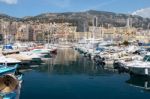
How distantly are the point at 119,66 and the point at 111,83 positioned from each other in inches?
414

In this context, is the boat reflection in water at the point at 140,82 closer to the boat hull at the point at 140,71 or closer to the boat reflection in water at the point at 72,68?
the boat hull at the point at 140,71

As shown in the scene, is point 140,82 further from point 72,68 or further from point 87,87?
point 72,68

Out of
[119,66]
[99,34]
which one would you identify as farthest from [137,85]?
[99,34]

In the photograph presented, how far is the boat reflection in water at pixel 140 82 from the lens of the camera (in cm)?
3072

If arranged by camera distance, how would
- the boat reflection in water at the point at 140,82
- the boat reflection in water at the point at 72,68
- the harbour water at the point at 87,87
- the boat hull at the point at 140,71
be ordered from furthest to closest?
the boat reflection in water at the point at 72,68
the boat hull at the point at 140,71
the boat reflection in water at the point at 140,82
the harbour water at the point at 87,87

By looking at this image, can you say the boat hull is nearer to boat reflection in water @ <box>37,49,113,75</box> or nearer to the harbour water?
the harbour water

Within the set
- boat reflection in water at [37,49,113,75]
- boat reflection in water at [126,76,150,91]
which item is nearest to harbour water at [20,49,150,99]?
boat reflection in water at [126,76,150,91]

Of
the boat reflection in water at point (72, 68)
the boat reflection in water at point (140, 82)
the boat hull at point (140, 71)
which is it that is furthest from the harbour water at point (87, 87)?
the boat reflection in water at point (72, 68)

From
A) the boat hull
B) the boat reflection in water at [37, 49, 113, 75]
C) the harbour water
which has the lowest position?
the harbour water

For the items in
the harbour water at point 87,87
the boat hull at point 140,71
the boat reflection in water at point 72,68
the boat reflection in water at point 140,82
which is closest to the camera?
the harbour water at point 87,87

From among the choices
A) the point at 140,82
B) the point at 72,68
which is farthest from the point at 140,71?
the point at 72,68

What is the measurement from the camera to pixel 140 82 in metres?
32.8

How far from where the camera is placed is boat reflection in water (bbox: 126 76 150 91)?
30723mm

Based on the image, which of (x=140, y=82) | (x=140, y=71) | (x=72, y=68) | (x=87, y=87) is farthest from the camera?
(x=72, y=68)
